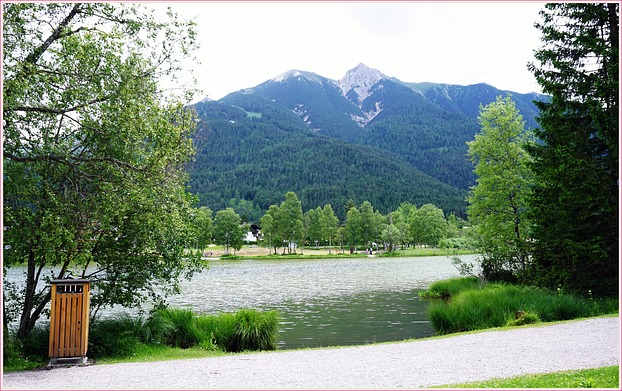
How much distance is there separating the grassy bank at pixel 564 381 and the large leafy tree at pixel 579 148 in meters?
9.57

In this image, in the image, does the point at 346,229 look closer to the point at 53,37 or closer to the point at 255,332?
the point at 255,332

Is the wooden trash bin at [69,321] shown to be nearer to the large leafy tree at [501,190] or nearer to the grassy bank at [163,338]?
the grassy bank at [163,338]

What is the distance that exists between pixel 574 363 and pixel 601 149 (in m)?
10.9

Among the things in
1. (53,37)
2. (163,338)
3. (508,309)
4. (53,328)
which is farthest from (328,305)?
(53,37)

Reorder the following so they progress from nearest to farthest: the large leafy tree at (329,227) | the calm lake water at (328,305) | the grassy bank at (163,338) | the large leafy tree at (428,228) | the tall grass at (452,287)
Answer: the grassy bank at (163,338) → the calm lake water at (328,305) → the tall grass at (452,287) → the large leafy tree at (329,227) → the large leafy tree at (428,228)

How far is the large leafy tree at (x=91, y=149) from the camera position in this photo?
1130 centimetres

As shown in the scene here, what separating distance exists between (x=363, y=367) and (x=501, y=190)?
20552 mm

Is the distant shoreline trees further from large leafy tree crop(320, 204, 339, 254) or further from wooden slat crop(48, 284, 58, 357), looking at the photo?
wooden slat crop(48, 284, 58, 357)

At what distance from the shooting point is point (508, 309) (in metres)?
18.2

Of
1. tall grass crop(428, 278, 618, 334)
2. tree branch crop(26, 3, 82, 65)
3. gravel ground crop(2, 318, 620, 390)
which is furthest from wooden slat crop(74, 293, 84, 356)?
tall grass crop(428, 278, 618, 334)

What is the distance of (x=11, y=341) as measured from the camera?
40.4 feet

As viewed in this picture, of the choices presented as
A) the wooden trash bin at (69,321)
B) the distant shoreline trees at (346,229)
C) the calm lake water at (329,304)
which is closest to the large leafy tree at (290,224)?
the distant shoreline trees at (346,229)

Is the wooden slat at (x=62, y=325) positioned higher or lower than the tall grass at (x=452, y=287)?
higher

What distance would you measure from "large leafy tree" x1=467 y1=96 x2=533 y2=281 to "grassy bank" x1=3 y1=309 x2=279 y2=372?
1565 centimetres
